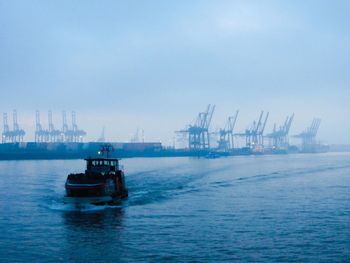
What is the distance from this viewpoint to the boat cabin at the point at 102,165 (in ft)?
133

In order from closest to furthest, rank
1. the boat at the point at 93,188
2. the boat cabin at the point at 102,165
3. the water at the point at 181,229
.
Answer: the water at the point at 181,229 → the boat at the point at 93,188 → the boat cabin at the point at 102,165

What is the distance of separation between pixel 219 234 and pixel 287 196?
19.2 meters

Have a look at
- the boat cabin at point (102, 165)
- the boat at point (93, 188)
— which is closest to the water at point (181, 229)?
the boat at point (93, 188)

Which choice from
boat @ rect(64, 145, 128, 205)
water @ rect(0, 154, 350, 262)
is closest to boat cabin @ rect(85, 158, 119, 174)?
boat @ rect(64, 145, 128, 205)

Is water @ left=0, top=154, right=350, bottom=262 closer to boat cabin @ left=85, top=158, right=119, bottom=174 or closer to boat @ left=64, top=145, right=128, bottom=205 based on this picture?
boat @ left=64, top=145, right=128, bottom=205

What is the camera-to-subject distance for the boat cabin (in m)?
40.5

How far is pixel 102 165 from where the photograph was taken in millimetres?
41156

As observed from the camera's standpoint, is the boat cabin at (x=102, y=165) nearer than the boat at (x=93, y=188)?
No

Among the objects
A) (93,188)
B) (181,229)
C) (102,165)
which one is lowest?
(181,229)

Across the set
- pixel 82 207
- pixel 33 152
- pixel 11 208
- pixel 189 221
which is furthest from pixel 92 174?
pixel 33 152

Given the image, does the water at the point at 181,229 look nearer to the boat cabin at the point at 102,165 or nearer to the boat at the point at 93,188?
the boat at the point at 93,188

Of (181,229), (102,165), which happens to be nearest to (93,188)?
(102,165)

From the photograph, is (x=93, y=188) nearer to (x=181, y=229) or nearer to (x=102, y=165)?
(x=102, y=165)

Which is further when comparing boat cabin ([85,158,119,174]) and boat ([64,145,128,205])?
boat cabin ([85,158,119,174])
